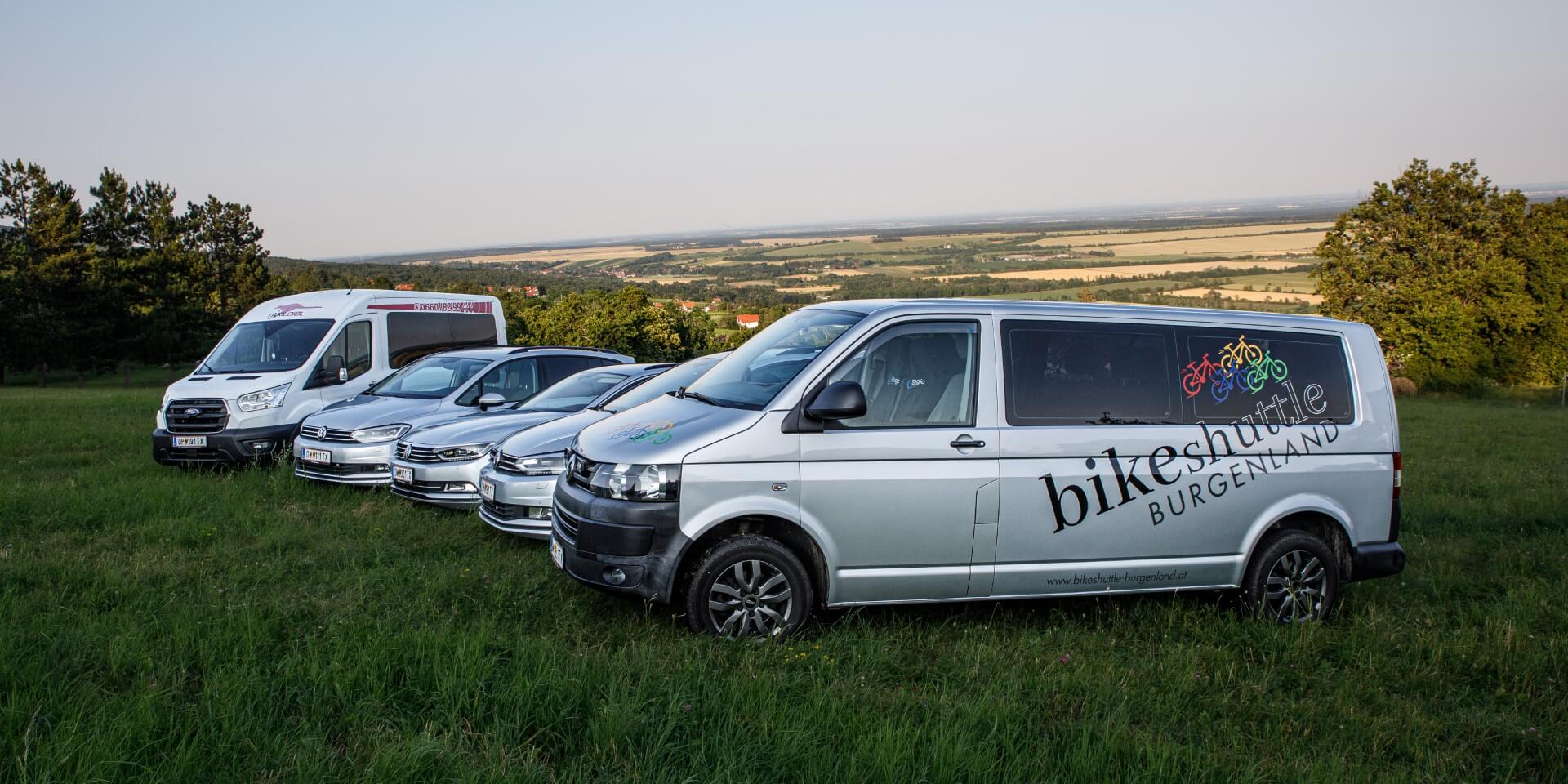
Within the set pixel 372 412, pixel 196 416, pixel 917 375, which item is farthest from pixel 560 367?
pixel 917 375

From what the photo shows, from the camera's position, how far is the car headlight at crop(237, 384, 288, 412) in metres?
11.9

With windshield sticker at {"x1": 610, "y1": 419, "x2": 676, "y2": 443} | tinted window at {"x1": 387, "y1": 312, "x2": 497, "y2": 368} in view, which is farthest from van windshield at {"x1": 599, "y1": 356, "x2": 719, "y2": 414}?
tinted window at {"x1": 387, "y1": 312, "x2": 497, "y2": 368}

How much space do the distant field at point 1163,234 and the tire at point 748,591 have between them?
56.1 m

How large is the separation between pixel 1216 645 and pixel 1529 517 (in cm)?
675

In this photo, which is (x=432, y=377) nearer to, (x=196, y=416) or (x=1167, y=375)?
(x=196, y=416)

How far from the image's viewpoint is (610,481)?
17.7ft

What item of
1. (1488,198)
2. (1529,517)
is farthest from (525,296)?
(1529,517)

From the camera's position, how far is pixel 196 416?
11.7 meters

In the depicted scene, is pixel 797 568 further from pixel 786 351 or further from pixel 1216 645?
pixel 1216 645

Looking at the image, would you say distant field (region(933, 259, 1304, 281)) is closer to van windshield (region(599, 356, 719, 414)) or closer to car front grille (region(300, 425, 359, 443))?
van windshield (region(599, 356, 719, 414))

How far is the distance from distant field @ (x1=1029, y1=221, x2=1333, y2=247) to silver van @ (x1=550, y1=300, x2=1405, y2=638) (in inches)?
2142

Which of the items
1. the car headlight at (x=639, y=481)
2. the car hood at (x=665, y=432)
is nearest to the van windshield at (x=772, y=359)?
the car hood at (x=665, y=432)

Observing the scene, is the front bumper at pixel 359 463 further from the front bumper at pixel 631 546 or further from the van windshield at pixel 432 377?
the front bumper at pixel 631 546

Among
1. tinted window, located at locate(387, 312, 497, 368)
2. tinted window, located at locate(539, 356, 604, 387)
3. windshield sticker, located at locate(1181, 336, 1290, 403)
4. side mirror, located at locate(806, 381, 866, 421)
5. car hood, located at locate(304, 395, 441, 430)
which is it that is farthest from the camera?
A: tinted window, located at locate(387, 312, 497, 368)
